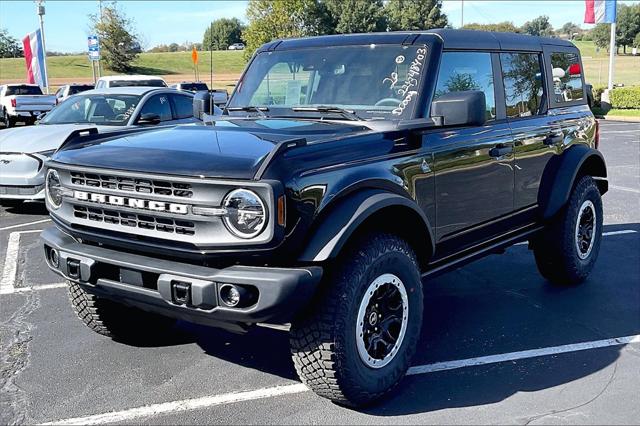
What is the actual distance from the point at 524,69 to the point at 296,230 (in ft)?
9.79

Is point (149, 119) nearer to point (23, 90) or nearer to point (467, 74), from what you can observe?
point (467, 74)

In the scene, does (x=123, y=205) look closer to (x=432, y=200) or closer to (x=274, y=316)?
(x=274, y=316)

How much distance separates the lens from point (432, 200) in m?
3.97

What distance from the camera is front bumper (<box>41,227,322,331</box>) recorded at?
9.71 feet

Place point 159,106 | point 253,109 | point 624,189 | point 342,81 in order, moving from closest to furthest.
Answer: point 342,81
point 253,109
point 159,106
point 624,189

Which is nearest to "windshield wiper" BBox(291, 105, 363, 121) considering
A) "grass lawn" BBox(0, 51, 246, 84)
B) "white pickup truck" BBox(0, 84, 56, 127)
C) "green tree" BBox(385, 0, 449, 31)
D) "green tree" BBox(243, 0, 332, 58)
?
"white pickup truck" BBox(0, 84, 56, 127)

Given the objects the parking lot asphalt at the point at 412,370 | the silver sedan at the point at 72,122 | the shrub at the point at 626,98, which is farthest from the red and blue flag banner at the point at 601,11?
the parking lot asphalt at the point at 412,370

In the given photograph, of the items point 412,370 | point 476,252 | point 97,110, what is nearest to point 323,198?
point 412,370

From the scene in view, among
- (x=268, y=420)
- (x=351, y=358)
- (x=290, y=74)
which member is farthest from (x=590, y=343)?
(x=290, y=74)

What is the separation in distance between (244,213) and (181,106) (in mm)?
7546

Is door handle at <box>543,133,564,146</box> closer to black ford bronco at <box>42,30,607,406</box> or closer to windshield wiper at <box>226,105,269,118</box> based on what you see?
black ford bronco at <box>42,30,607,406</box>

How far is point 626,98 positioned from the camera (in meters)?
27.3

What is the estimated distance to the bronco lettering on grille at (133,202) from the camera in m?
3.12

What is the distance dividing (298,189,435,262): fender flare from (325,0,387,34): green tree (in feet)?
193
